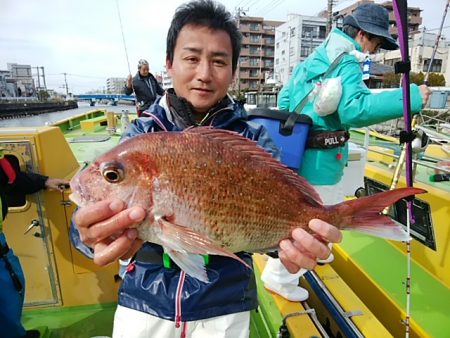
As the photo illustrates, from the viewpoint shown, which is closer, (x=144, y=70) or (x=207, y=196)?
(x=207, y=196)

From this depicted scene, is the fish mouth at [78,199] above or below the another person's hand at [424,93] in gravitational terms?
below

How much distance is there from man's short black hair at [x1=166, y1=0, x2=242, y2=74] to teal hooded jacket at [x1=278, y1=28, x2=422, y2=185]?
1.19 m

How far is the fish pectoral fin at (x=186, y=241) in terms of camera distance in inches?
45.7

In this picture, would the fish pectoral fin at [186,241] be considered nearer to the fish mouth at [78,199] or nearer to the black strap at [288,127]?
the fish mouth at [78,199]

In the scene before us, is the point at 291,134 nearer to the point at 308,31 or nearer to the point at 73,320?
the point at 73,320

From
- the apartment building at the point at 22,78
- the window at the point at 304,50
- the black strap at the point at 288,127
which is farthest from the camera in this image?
the apartment building at the point at 22,78

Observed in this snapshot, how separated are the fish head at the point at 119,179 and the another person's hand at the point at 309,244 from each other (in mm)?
681

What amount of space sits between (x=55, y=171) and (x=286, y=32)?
63.8m

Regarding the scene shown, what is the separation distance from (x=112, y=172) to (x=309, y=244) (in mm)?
916

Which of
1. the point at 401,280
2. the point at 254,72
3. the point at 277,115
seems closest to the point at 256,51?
the point at 254,72

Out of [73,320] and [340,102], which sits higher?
[340,102]

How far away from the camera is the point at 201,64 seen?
1.59 metres

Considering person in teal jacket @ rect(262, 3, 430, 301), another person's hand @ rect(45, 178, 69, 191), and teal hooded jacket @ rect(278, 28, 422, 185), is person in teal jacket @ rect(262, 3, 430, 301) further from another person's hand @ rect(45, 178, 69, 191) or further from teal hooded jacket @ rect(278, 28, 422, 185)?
another person's hand @ rect(45, 178, 69, 191)

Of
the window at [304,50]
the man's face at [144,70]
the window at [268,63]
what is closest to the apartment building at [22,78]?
the window at [268,63]
